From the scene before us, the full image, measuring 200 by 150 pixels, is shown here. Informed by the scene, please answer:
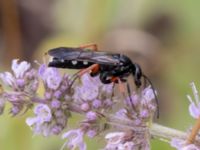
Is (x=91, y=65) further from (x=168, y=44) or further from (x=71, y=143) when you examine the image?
(x=168, y=44)

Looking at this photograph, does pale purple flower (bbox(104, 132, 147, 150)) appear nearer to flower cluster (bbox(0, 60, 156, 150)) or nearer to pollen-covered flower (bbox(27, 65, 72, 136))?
flower cluster (bbox(0, 60, 156, 150))

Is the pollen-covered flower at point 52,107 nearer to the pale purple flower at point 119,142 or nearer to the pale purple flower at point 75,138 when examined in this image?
the pale purple flower at point 75,138

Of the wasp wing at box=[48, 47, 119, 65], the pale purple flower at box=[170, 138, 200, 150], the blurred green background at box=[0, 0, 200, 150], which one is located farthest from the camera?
the blurred green background at box=[0, 0, 200, 150]

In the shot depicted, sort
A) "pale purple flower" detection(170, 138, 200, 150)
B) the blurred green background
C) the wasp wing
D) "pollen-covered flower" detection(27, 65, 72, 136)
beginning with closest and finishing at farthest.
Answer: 1. "pale purple flower" detection(170, 138, 200, 150)
2. "pollen-covered flower" detection(27, 65, 72, 136)
3. the wasp wing
4. the blurred green background

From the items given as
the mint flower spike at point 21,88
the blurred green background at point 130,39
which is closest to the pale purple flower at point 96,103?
the mint flower spike at point 21,88

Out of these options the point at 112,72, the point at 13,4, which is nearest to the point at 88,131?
the point at 112,72

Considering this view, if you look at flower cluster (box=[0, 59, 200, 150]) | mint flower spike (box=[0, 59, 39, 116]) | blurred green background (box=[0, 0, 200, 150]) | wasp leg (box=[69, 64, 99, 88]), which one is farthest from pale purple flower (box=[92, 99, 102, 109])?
blurred green background (box=[0, 0, 200, 150])

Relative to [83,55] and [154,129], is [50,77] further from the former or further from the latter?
[154,129]

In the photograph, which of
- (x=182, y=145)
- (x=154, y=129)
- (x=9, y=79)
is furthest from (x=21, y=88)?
(x=182, y=145)
